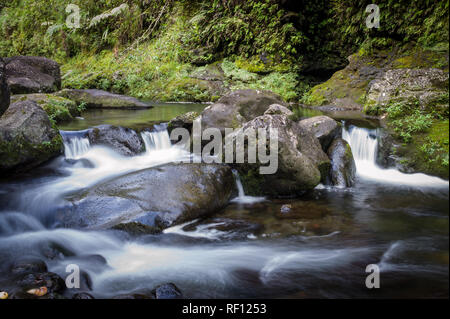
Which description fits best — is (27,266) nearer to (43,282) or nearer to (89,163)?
(43,282)

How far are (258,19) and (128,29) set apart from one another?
5.86 meters

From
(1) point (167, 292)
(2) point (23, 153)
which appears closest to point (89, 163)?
(2) point (23, 153)

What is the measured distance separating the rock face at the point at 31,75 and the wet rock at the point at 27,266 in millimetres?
8517

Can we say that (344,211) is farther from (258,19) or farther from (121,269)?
(258,19)

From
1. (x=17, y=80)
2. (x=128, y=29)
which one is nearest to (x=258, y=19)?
(x=128, y=29)

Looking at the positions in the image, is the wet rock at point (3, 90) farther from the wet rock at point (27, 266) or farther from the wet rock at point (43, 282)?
the wet rock at point (43, 282)

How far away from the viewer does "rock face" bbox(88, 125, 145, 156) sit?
6.86 meters

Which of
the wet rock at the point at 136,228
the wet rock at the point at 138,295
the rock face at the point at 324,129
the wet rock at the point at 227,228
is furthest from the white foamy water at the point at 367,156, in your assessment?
the wet rock at the point at 136,228

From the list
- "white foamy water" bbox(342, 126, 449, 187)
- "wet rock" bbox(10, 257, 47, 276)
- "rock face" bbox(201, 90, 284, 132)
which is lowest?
"wet rock" bbox(10, 257, 47, 276)

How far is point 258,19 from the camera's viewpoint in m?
14.2

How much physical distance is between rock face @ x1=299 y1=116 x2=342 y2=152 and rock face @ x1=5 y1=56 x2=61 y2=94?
29.4 feet

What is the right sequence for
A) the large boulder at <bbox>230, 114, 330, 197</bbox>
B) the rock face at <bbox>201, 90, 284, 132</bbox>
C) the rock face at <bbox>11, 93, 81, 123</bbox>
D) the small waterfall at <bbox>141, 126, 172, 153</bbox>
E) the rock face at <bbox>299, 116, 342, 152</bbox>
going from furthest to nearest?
the rock face at <bbox>11, 93, 81, 123</bbox>
the small waterfall at <bbox>141, 126, 172, 153</bbox>
the rock face at <bbox>201, 90, 284, 132</bbox>
the rock face at <bbox>299, 116, 342, 152</bbox>
the large boulder at <bbox>230, 114, 330, 197</bbox>

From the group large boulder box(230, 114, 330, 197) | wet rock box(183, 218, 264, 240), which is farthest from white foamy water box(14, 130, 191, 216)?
wet rock box(183, 218, 264, 240)

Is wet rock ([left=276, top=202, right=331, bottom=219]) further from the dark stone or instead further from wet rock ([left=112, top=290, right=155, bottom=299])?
the dark stone
